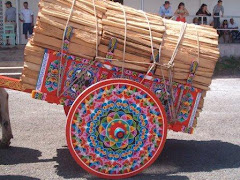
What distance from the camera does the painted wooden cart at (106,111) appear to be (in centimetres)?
410

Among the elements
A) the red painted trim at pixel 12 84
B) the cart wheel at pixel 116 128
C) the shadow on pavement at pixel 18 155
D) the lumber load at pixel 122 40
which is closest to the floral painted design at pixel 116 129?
the cart wheel at pixel 116 128

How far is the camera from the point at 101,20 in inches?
172

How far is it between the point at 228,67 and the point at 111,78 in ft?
29.0

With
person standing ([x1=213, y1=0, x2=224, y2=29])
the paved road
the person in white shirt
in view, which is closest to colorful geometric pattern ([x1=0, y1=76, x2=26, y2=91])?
the paved road

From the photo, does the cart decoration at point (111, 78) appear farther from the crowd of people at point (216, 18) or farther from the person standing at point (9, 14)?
the person standing at point (9, 14)

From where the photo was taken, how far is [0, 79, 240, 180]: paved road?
175 inches

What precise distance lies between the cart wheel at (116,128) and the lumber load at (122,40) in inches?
13.3

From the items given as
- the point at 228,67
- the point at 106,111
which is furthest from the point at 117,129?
the point at 228,67

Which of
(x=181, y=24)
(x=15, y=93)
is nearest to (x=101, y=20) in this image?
(x=181, y=24)

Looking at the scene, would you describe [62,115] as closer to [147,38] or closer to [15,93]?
[15,93]

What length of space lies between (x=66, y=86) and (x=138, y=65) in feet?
2.42

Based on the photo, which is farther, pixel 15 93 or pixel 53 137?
pixel 15 93

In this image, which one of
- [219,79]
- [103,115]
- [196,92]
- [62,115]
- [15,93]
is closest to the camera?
[103,115]

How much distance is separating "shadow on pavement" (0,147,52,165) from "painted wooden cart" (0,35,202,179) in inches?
36.5
